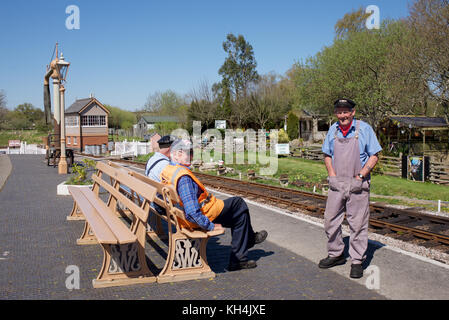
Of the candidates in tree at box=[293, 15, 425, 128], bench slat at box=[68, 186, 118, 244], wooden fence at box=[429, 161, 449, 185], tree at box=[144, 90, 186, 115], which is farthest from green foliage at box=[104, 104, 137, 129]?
bench slat at box=[68, 186, 118, 244]

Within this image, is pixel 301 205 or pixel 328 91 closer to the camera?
pixel 301 205

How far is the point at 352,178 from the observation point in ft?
16.3

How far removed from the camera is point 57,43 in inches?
717

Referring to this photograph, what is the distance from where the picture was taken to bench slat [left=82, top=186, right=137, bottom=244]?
4.32 meters

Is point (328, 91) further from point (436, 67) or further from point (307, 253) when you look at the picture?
point (307, 253)

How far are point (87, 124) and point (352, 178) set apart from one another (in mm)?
47872

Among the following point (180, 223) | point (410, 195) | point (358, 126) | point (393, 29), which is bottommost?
point (410, 195)

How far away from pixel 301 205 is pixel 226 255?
4.93 m

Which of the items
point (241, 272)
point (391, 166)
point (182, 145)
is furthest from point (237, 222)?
point (391, 166)

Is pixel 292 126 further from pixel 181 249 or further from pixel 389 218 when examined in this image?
pixel 181 249

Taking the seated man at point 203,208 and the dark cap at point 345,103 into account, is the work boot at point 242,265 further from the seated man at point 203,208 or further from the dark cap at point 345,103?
the dark cap at point 345,103

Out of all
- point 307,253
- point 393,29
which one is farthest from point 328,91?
point 307,253

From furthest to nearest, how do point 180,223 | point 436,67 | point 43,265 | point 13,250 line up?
point 436,67, point 13,250, point 43,265, point 180,223

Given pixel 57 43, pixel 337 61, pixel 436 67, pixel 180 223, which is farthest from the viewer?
pixel 337 61
